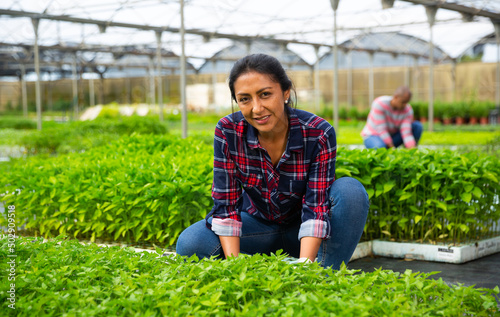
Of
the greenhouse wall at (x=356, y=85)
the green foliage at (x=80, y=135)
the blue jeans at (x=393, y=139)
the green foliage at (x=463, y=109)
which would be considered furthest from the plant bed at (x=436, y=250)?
the green foliage at (x=463, y=109)

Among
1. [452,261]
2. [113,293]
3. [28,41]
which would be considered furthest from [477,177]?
[28,41]

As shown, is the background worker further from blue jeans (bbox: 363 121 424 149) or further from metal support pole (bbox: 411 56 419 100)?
metal support pole (bbox: 411 56 419 100)

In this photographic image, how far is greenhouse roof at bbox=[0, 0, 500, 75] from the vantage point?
15.2 m

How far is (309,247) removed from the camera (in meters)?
2.36

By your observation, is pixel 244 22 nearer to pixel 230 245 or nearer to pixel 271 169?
pixel 271 169

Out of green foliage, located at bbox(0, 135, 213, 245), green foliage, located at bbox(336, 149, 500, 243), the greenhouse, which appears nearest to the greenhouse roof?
the greenhouse

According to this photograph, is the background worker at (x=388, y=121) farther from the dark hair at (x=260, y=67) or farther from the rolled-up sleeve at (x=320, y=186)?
the dark hair at (x=260, y=67)

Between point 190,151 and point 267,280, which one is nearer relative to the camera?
point 267,280

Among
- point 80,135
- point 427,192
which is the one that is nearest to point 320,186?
point 427,192

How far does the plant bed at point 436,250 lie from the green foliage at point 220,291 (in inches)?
77.1

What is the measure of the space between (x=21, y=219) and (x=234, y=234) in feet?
8.11

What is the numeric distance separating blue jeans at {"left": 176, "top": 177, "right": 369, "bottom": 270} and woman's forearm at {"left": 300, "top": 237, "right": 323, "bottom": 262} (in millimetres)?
166

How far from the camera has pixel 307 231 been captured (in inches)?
93.8

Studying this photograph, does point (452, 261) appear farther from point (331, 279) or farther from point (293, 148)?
point (331, 279)
